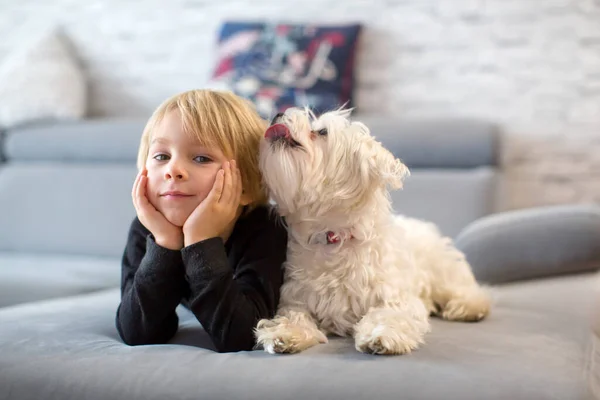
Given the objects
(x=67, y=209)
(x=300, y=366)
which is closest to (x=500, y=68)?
(x=67, y=209)

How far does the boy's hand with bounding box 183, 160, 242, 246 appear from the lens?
128 cm

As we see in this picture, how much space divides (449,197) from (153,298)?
1.34 m

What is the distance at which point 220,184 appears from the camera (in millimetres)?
1311

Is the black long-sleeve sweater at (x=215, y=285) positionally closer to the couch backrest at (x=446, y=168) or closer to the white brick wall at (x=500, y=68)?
the couch backrest at (x=446, y=168)

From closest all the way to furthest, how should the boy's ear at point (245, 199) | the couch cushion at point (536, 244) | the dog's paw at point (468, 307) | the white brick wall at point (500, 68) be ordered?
the boy's ear at point (245, 199) → the dog's paw at point (468, 307) → the couch cushion at point (536, 244) → the white brick wall at point (500, 68)

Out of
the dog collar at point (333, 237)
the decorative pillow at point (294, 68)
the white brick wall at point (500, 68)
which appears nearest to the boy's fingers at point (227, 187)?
the dog collar at point (333, 237)

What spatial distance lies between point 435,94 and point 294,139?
64.9 inches

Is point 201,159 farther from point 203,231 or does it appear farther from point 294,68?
point 294,68

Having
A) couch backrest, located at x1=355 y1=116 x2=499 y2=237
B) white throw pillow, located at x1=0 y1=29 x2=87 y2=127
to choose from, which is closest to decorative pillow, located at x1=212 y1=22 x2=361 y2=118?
couch backrest, located at x1=355 y1=116 x2=499 y2=237

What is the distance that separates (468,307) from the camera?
1.55 meters

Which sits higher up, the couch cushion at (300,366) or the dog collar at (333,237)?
the dog collar at (333,237)

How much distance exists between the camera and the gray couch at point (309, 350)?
1.09 meters

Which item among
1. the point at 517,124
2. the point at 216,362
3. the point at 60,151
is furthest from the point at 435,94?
the point at 216,362

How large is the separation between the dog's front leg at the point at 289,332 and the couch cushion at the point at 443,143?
121 centimetres
